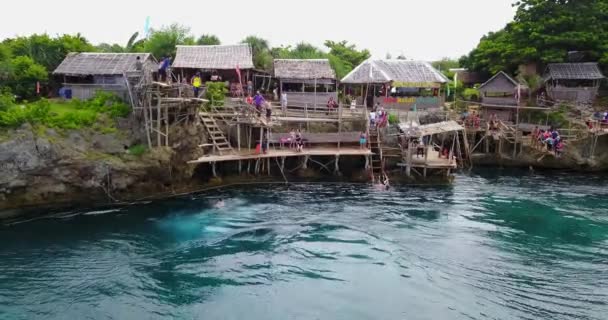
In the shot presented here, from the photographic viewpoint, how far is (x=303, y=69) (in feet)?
130

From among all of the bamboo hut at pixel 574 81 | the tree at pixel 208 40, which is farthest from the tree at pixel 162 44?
the bamboo hut at pixel 574 81

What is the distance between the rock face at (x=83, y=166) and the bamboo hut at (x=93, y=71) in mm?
5739

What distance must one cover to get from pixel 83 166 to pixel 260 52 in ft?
79.6

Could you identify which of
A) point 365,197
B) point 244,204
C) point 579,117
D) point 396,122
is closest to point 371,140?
point 396,122

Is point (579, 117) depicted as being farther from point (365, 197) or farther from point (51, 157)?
point (51, 157)

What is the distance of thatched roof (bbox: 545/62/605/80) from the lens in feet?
134

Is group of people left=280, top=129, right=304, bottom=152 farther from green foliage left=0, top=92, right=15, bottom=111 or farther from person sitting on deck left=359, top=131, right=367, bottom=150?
green foliage left=0, top=92, right=15, bottom=111

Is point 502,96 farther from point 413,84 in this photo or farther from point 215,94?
point 215,94

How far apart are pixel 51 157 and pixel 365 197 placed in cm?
1827

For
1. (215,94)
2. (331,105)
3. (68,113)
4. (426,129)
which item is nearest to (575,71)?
(426,129)

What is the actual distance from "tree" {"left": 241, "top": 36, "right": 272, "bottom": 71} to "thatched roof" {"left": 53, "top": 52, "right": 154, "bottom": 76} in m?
11.0

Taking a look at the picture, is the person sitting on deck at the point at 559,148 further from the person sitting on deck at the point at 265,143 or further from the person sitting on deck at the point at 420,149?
the person sitting on deck at the point at 265,143

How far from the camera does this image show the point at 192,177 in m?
30.1

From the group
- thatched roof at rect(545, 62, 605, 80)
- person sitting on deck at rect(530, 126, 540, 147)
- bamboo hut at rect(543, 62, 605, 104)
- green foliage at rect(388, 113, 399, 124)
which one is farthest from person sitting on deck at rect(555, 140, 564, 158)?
green foliage at rect(388, 113, 399, 124)
